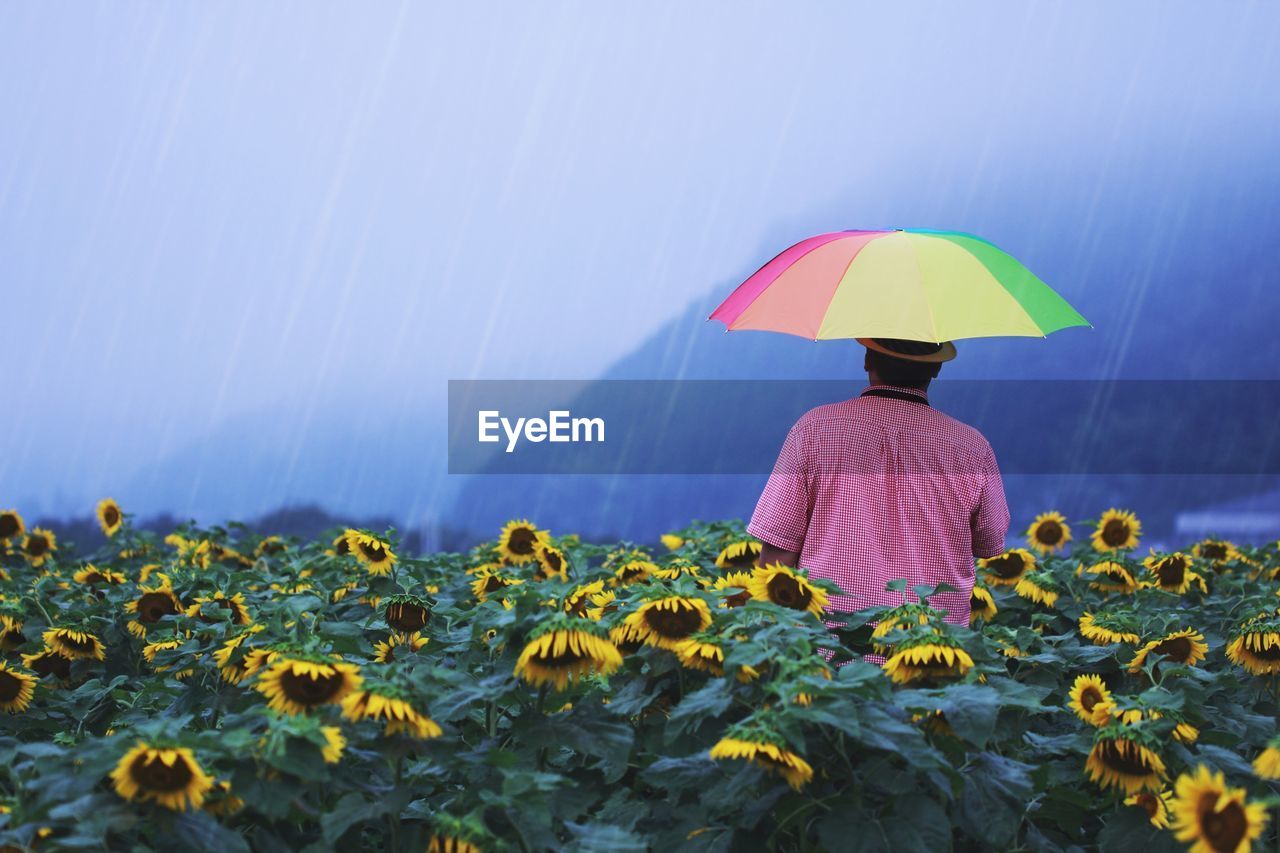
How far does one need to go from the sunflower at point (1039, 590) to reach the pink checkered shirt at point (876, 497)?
4.69ft

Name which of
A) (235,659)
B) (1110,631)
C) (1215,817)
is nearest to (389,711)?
(235,659)

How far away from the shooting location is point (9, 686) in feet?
12.0

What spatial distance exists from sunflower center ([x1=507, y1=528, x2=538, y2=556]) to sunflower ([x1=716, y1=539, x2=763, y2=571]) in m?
1.22

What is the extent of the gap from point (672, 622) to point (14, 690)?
80.7 inches

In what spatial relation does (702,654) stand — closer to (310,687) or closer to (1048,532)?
(310,687)

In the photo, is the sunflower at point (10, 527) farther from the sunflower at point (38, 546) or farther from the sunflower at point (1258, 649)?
the sunflower at point (1258, 649)

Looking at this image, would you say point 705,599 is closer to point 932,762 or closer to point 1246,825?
point 932,762

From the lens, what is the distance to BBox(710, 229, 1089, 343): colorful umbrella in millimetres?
3670

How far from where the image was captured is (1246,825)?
203 centimetres

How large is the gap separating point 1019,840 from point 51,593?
4228mm

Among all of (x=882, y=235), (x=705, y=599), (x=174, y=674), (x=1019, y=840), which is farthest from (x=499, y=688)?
(x=882, y=235)

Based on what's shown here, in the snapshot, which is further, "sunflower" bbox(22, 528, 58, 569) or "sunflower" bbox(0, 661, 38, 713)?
"sunflower" bbox(22, 528, 58, 569)

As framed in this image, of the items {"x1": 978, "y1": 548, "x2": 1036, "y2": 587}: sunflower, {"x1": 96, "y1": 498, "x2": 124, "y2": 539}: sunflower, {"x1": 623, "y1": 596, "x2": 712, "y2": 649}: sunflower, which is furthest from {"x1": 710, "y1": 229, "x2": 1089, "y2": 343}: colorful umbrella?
{"x1": 96, "y1": 498, "x2": 124, "y2": 539}: sunflower

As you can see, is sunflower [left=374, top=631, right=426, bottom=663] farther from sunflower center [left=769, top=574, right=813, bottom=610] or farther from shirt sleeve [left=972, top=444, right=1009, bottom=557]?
shirt sleeve [left=972, top=444, right=1009, bottom=557]
